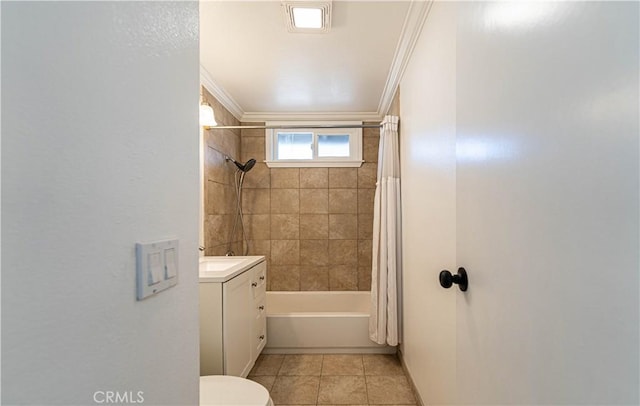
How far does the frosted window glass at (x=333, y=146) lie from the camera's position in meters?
3.50

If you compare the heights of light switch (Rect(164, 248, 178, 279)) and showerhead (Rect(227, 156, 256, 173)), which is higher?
showerhead (Rect(227, 156, 256, 173))

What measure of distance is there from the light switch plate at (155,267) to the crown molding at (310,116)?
113 inches

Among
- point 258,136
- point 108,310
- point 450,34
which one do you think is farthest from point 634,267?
point 258,136

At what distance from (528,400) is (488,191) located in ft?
1.73

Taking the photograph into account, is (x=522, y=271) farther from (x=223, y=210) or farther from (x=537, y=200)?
(x=223, y=210)

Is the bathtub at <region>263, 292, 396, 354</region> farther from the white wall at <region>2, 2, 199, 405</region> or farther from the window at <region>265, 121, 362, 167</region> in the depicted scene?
the white wall at <region>2, 2, 199, 405</region>

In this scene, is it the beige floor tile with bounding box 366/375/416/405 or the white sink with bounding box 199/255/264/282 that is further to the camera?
the beige floor tile with bounding box 366/375/416/405

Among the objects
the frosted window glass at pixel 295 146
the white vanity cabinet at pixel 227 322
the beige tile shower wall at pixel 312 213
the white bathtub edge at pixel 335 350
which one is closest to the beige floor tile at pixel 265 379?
the white vanity cabinet at pixel 227 322

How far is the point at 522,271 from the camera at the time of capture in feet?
2.34

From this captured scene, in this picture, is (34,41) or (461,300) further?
(461,300)

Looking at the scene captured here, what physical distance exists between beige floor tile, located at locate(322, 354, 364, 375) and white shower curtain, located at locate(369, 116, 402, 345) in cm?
25

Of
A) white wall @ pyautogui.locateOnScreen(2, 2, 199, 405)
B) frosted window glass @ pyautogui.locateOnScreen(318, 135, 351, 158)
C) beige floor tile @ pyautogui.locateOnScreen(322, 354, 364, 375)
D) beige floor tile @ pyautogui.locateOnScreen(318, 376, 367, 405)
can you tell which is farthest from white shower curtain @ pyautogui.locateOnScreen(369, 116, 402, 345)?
white wall @ pyautogui.locateOnScreen(2, 2, 199, 405)

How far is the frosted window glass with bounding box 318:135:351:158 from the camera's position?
350 cm

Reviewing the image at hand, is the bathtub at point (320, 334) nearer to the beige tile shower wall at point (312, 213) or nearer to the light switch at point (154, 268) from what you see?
the beige tile shower wall at point (312, 213)
